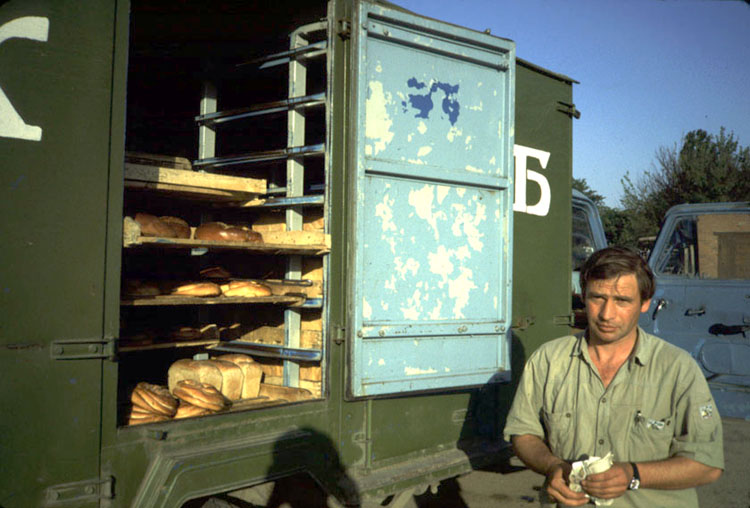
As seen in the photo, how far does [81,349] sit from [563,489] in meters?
1.83

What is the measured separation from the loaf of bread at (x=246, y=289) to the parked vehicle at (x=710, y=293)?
347cm

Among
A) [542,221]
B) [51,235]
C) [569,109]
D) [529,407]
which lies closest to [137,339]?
[51,235]

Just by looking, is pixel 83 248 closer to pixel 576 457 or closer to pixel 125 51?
pixel 125 51

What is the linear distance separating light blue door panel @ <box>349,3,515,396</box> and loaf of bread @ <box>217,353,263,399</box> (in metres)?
0.90

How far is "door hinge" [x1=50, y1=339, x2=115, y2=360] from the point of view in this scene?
2356 mm

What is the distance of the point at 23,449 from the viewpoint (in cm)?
228

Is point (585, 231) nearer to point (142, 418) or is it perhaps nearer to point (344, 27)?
point (344, 27)

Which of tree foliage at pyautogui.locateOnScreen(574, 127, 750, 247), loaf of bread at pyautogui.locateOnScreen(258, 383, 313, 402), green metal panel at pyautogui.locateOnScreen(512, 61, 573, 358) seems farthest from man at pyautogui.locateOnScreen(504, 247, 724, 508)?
tree foliage at pyautogui.locateOnScreen(574, 127, 750, 247)

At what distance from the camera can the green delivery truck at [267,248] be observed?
2.36 m

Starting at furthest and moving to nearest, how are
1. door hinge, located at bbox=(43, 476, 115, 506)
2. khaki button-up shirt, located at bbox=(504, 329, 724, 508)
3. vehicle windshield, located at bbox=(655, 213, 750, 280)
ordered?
vehicle windshield, located at bbox=(655, 213, 750, 280) → door hinge, located at bbox=(43, 476, 115, 506) → khaki button-up shirt, located at bbox=(504, 329, 724, 508)

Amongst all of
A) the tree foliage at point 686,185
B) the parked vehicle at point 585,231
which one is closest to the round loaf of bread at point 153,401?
the parked vehicle at point 585,231

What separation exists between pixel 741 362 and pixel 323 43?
3.99 meters

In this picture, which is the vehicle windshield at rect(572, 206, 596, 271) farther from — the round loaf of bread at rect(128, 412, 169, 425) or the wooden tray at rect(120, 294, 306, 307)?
the round loaf of bread at rect(128, 412, 169, 425)

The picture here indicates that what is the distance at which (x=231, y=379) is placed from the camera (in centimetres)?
379
